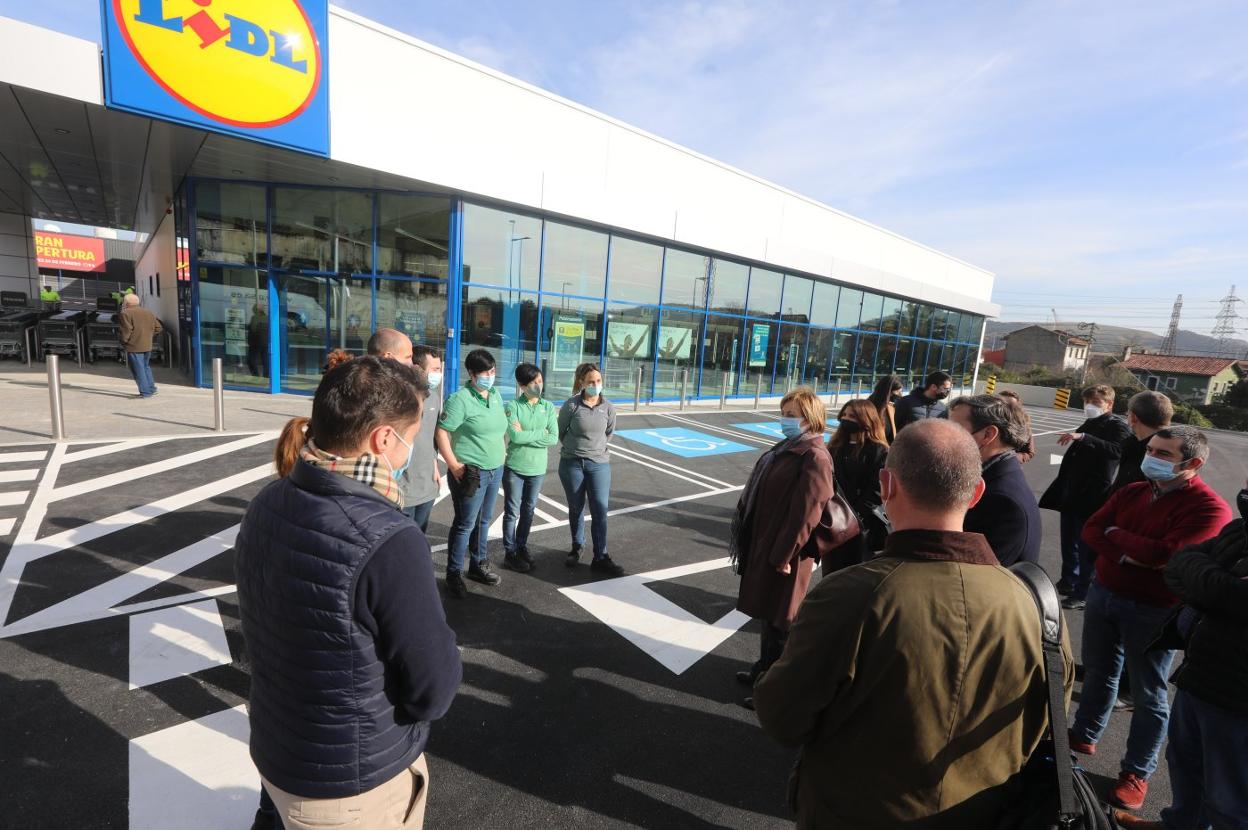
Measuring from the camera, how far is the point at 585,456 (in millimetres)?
4977

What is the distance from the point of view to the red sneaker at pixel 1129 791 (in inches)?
112

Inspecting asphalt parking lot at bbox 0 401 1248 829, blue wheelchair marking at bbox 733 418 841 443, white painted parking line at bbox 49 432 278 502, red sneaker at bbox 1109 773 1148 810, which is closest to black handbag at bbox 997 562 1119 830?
asphalt parking lot at bbox 0 401 1248 829

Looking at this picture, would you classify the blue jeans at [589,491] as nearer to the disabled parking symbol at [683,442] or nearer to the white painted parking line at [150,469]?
the white painted parking line at [150,469]

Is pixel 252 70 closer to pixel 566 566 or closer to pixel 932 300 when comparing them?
pixel 566 566

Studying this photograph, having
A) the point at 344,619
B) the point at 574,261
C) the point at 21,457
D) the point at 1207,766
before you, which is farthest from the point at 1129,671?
the point at 574,261

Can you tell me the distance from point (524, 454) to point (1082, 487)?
16.2 ft

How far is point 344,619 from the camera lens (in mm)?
1420

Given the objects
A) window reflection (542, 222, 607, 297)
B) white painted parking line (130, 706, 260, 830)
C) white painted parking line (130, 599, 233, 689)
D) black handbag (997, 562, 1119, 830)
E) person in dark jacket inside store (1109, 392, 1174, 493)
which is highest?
window reflection (542, 222, 607, 297)

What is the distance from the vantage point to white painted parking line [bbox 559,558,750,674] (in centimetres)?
396

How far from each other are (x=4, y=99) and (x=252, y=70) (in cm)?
333

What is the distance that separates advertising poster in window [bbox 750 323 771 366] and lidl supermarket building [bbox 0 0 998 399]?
0.32 ft

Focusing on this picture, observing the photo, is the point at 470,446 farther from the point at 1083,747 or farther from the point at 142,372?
the point at 142,372

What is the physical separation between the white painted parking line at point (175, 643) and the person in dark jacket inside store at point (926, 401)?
6461 mm

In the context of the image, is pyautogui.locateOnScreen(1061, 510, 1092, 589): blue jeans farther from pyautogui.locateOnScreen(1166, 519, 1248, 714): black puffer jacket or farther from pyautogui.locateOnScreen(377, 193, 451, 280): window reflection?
pyautogui.locateOnScreen(377, 193, 451, 280): window reflection
